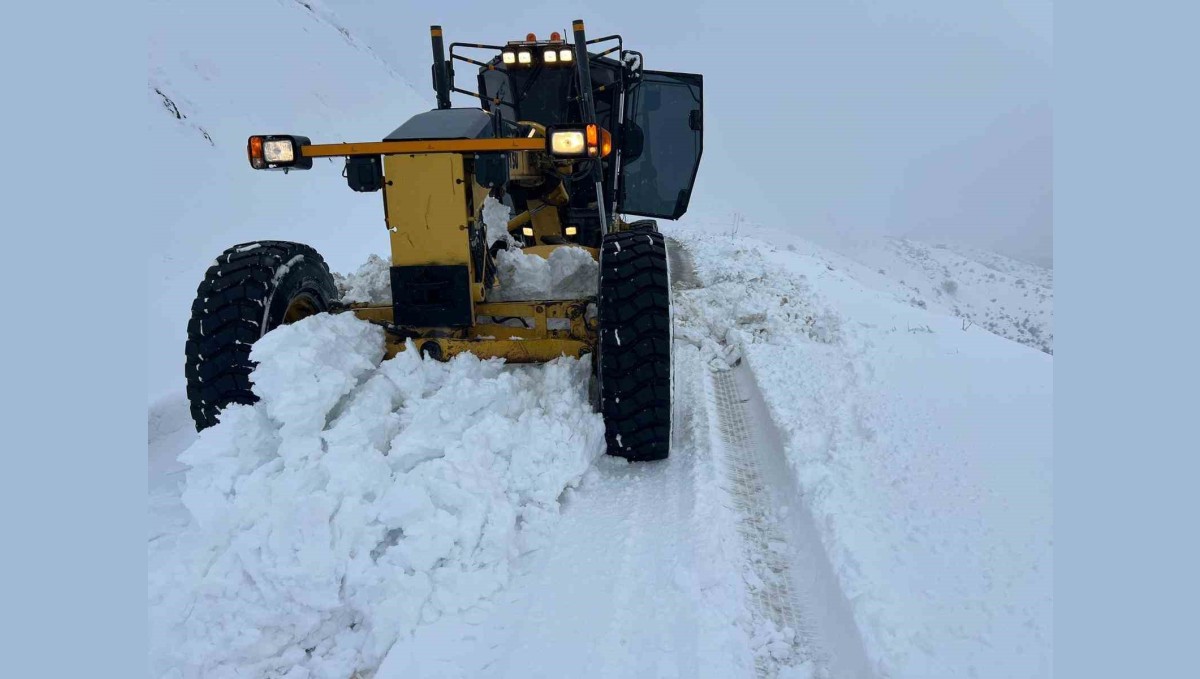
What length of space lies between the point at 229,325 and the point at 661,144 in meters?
3.89

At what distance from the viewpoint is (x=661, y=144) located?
580 centimetres

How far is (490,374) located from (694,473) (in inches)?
46.9

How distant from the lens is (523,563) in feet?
8.34

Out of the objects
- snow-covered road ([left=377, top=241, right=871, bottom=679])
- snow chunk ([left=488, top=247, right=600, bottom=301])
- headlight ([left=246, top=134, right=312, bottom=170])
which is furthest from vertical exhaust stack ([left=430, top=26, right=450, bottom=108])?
snow-covered road ([left=377, top=241, right=871, bottom=679])

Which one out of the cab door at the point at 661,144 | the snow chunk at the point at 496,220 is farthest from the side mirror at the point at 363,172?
the cab door at the point at 661,144


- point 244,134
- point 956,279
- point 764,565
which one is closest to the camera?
point 764,565

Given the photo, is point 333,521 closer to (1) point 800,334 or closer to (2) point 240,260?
(2) point 240,260

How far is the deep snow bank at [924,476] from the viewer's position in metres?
2.06

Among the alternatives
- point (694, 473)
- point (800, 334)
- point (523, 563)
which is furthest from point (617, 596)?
point (800, 334)

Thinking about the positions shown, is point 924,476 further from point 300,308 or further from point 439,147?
point 300,308

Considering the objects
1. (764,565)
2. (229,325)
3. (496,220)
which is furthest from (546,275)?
(764,565)

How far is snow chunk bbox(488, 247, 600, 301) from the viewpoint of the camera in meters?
4.27

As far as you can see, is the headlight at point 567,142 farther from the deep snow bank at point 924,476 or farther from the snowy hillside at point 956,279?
the snowy hillside at point 956,279

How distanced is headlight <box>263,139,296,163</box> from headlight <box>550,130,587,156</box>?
1403 millimetres
